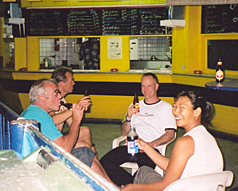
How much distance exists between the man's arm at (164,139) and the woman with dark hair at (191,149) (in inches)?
47.2

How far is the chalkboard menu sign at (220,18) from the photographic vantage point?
661cm

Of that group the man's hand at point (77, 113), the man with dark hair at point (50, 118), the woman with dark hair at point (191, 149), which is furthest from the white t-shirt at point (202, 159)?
the man's hand at point (77, 113)

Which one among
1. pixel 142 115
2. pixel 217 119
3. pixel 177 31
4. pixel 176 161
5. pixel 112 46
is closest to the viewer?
pixel 176 161

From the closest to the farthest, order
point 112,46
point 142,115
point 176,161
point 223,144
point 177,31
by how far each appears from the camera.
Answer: point 176,161 < point 142,115 < point 223,144 < point 177,31 < point 112,46

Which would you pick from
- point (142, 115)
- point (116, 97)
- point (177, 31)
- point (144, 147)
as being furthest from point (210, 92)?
point (144, 147)

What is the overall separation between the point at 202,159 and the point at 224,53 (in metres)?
4.87

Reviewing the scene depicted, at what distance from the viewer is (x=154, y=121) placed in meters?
4.23

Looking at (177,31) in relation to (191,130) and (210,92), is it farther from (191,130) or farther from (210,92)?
(191,130)

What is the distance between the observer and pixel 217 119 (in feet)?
22.5

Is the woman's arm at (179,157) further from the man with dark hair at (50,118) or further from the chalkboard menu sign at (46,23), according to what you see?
the chalkboard menu sign at (46,23)

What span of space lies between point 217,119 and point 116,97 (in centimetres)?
231

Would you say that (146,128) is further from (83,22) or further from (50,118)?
(83,22)

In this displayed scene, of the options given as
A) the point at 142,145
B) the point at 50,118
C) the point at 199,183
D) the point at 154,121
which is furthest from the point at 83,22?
the point at 199,183

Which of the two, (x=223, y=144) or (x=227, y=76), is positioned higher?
(x=227, y=76)
